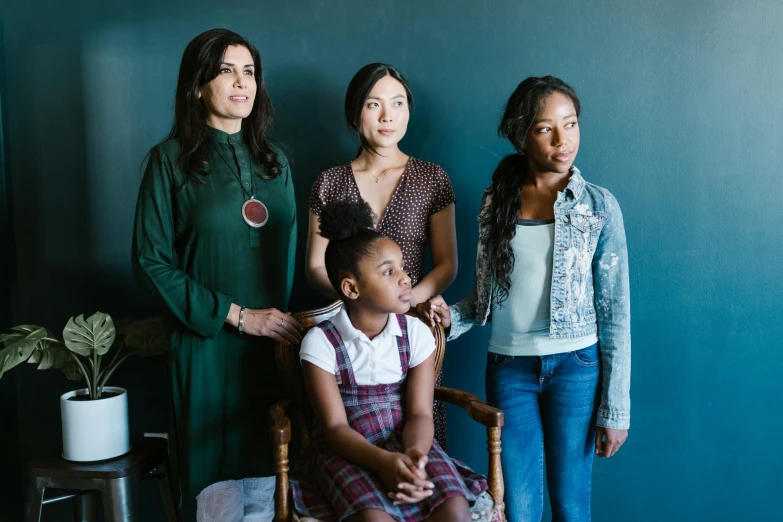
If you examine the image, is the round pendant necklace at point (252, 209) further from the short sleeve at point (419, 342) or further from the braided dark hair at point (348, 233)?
the short sleeve at point (419, 342)

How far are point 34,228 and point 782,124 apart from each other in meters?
2.68

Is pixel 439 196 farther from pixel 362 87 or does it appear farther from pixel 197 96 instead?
pixel 197 96

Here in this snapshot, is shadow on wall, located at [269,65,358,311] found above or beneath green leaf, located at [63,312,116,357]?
above

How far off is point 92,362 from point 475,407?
1.20 meters

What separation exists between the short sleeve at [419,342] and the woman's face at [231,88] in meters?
0.77

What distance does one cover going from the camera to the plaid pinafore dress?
4.84ft

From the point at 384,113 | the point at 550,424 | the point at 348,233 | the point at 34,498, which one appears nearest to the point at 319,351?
the point at 348,233

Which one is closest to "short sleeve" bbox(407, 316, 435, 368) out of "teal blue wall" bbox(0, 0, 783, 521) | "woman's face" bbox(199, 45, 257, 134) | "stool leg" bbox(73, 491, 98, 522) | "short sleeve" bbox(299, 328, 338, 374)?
"short sleeve" bbox(299, 328, 338, 374)

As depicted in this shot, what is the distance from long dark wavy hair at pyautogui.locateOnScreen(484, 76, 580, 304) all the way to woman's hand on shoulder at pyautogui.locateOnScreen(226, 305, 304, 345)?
580 mm

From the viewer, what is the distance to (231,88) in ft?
6.04

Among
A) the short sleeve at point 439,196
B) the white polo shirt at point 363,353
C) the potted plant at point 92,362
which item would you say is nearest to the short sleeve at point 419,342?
the white polo shirt at point 363,353

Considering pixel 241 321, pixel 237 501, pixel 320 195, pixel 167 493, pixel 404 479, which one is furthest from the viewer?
pixel 167 493

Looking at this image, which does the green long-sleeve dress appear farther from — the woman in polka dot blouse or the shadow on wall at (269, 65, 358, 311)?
the shadow on wall at (269, 65, 358, 311)

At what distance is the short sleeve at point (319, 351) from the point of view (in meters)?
1.65
